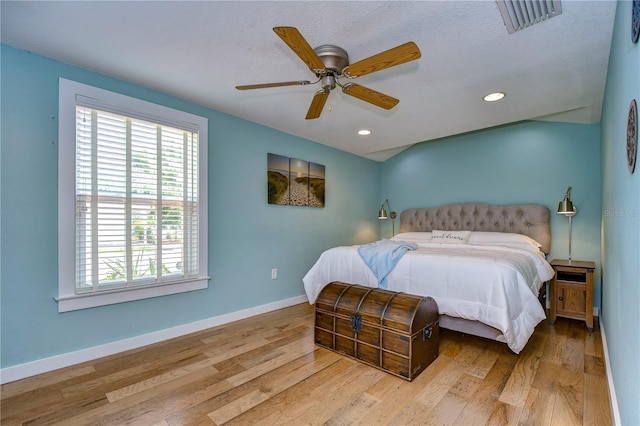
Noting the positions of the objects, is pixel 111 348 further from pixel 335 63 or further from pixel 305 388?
pixel 335 63

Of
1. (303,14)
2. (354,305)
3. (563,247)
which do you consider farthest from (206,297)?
(563,247)

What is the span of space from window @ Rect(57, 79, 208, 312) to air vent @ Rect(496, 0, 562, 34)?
8.63 ft

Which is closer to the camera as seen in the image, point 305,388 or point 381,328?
point 305,388

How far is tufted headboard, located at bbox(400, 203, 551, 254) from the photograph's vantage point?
3.67 meters

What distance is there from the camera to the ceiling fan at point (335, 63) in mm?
1535

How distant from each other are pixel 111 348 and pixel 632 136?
3.51 metres

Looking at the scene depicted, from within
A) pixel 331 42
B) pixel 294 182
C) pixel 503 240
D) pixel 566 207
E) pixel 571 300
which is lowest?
pixel 571 300

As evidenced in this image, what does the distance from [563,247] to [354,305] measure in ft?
9.84

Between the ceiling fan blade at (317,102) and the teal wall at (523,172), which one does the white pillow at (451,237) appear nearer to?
the teal wall at (523,172)

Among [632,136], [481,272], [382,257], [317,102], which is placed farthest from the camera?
[382,257]

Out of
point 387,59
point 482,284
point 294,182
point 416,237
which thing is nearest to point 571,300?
point 482,284

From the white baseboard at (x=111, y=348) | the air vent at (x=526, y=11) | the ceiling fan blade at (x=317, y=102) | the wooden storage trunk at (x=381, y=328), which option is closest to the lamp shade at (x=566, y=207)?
the wooden storage trunk at (x=381, y=328)

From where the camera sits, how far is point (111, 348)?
2436 millimetres

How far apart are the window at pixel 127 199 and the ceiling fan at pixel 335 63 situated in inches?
47.8
